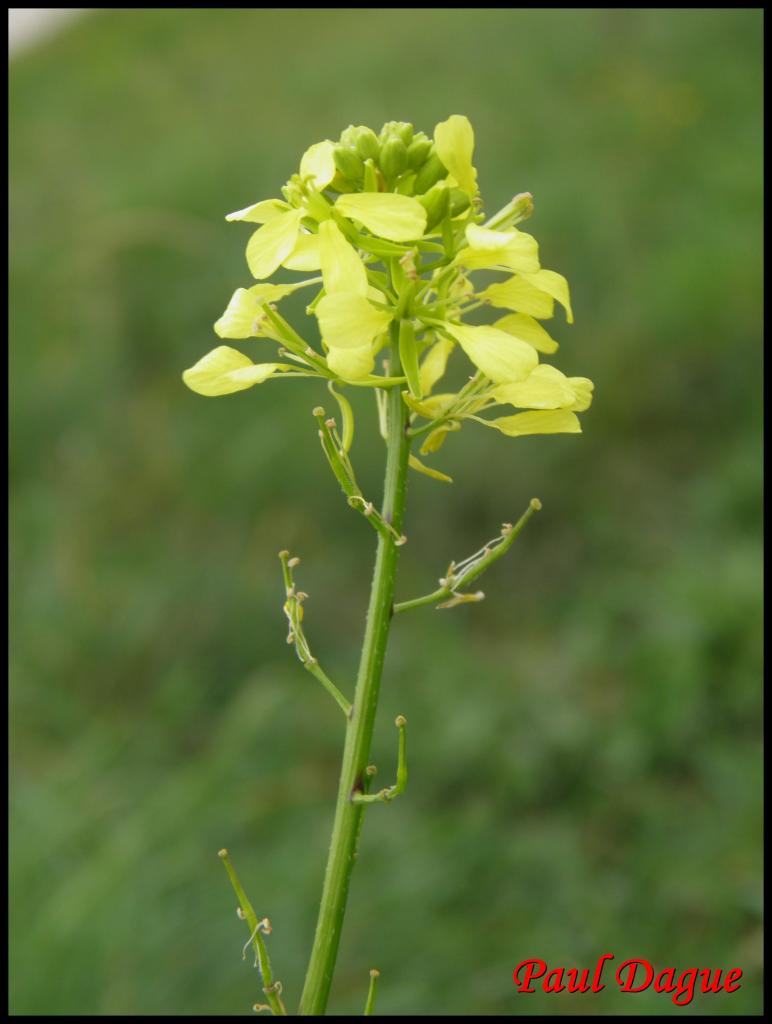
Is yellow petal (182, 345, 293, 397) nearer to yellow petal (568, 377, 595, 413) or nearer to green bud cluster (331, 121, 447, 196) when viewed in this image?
green bud cluster (331, 121, 447, 196)

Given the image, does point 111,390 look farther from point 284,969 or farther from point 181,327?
point 284,969

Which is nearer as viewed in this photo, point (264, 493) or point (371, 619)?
point (371, 619)

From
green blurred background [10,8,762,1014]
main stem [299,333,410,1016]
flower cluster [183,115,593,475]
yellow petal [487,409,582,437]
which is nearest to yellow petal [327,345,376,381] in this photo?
flower cluster [183,115,593,475]

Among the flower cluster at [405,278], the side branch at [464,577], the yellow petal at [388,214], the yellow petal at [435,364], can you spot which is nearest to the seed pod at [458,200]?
the flower cluster at [405,278]

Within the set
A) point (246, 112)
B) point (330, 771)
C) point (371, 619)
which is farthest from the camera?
point (246, 112)

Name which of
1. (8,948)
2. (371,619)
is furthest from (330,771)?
(371,619)

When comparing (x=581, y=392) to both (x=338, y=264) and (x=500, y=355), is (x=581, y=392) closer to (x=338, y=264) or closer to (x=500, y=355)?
(x=500, y=355)

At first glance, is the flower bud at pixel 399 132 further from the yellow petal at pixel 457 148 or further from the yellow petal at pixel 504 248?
the yellow petal at pixel 504 248

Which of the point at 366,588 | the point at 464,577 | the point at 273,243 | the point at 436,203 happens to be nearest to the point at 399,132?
the point at 436,203
